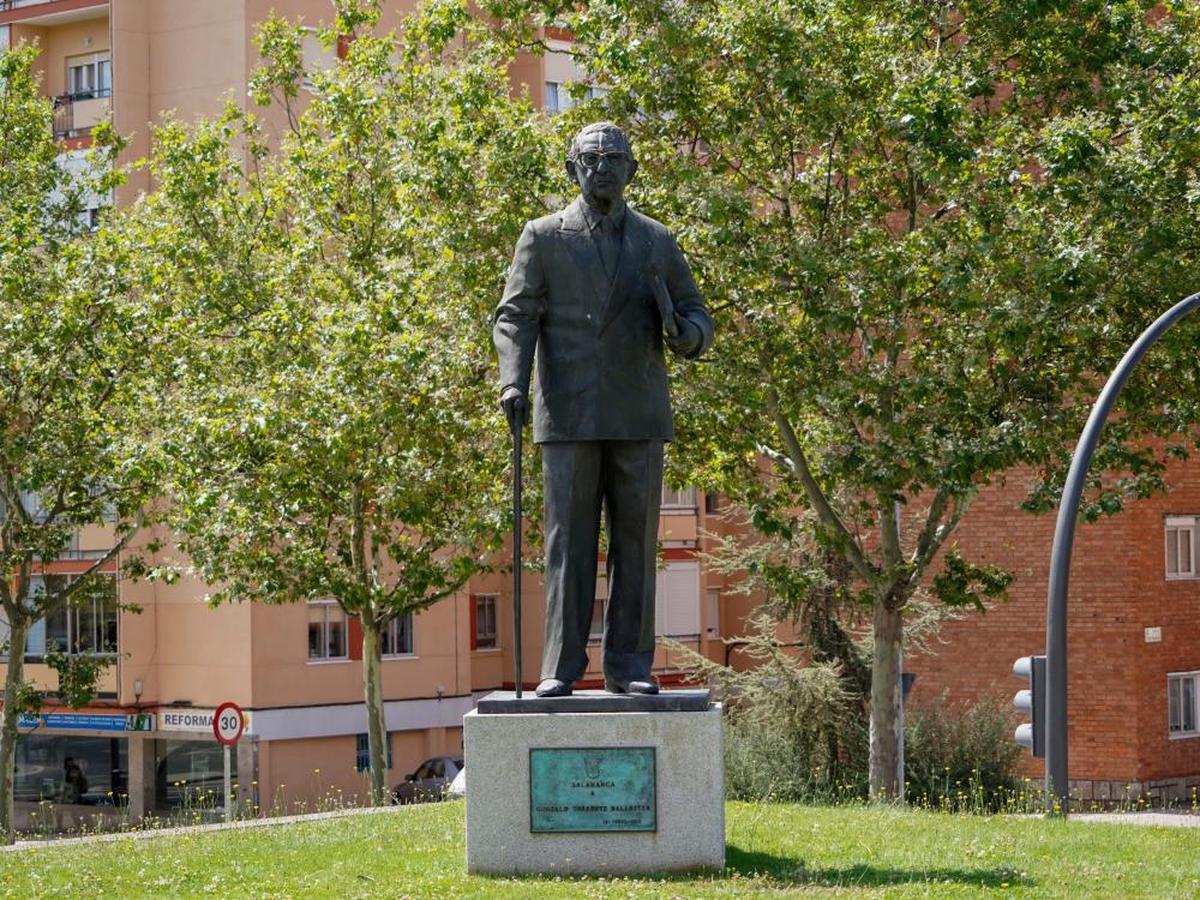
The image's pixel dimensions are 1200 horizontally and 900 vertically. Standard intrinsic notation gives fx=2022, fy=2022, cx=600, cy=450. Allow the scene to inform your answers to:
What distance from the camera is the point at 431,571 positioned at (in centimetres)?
2698

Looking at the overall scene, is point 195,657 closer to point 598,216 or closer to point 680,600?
point 680,600

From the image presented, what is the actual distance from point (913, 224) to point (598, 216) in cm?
1087

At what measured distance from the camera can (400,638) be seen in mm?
44094

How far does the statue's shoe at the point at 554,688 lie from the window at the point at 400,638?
108 ft

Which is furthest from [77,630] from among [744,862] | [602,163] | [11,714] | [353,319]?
[602,163]

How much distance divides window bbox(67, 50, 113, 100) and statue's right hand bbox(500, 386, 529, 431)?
3549 cm

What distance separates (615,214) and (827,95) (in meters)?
8.82

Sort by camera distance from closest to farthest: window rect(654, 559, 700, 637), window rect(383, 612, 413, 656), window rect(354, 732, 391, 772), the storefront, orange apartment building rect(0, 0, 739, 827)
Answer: orange apartment building rect(0, 0, 739, 827) < the storefront < window rect(354, 732, 391, 772) < window rect(383, 612, 413, 656) < window rect(654, 559, 700, 637)

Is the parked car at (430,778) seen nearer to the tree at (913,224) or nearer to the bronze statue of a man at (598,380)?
the tree at (913,224)

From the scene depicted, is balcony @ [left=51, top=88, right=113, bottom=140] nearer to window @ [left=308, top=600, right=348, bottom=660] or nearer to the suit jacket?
window @ [left=308, top=600, right=348, bottom=660]

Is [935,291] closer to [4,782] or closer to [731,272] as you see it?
[731,272]

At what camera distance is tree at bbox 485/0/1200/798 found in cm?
1941

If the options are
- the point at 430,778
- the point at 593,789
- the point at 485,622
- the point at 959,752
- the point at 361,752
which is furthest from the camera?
the point at 485,622

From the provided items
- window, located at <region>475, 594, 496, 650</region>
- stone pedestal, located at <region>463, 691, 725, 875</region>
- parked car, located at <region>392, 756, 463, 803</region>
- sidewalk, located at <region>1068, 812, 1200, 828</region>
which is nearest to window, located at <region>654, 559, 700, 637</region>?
window, located at <region>475, 594, 496, 650</region>
